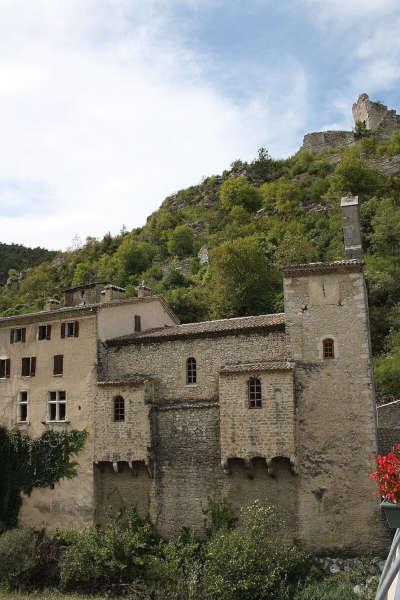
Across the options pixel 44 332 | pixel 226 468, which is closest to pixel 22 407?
pixel 44 332

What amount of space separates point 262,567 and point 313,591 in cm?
195

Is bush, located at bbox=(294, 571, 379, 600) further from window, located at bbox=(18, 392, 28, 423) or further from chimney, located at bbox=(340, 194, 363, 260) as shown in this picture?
window, located at bbox=(18, 392, 28, 423)

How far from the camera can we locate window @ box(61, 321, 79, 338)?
2855 centimetres

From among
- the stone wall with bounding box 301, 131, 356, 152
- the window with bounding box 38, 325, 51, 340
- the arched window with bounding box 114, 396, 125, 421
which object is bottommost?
the arched window with bounding box 114, 396, 125, 421

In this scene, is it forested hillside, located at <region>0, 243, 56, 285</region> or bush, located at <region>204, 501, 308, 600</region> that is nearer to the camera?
bush, located at <region>204, 501, 308, 600</region>

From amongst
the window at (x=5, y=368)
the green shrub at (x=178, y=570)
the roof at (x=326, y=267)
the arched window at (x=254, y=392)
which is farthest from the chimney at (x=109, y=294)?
the green shrub at (x=178, y=570)

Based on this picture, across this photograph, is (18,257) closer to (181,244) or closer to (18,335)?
(181,244)

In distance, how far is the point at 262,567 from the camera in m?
21.6

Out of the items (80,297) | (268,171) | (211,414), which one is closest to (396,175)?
(268,171)

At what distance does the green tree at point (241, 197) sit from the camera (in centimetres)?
7212

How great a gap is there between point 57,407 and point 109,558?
297 inches

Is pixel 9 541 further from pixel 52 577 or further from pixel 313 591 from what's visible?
pixel 313 591

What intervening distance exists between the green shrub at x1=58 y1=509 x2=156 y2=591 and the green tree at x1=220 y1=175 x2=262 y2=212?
171ft

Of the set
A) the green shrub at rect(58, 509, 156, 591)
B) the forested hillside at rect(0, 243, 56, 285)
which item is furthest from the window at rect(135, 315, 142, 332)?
the forested hillside at rect(0, 243, 56, 285)
